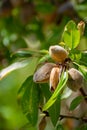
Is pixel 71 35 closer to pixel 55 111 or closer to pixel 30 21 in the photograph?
pixel 55 111

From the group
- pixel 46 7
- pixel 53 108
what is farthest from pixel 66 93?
pixel 46 7

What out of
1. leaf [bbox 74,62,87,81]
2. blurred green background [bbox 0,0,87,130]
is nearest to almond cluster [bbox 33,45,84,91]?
leaf [bbox 74,62,87,81]

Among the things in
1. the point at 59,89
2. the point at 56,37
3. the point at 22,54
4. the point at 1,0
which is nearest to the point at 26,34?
the point at 1,0

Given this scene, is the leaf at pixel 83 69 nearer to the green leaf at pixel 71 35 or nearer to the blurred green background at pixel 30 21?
the green leaf at pixel 71 35

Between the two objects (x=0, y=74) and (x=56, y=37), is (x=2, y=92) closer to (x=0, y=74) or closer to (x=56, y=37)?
(x=56, y=37)

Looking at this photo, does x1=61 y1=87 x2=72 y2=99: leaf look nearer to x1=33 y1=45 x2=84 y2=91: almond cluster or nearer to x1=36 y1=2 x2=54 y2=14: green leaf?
x1=33 y1=45 x2=84 y2=91: almond cluster

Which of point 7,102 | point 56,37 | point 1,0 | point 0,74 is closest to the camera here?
point 0,74
